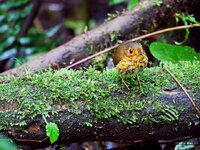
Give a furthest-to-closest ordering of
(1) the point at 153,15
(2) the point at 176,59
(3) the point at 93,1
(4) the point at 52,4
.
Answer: (4) the point at 52,4
(3) the point at 93,1
(1) the point at 153,15
(2) the point at 176,59

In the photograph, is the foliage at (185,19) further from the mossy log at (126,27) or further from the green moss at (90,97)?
the green moss at (90,97)

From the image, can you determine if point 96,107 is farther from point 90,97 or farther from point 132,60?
point 132,60

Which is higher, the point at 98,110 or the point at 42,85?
the point at 42,85

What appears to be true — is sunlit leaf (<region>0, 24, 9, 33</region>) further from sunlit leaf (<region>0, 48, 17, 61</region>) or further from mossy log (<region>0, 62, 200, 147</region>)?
mossy log (<region>0, 62, 200, 147</region>)

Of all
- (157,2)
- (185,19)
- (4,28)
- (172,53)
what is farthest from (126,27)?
(4,28)

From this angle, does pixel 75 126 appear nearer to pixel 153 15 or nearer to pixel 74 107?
pixel 74 107

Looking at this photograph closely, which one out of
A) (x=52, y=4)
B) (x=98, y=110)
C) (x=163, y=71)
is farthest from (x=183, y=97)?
(x=52, y=4)

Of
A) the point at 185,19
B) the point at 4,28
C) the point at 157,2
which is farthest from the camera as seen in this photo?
the point at 4,28
